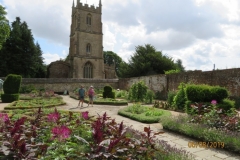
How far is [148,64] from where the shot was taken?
108 feet

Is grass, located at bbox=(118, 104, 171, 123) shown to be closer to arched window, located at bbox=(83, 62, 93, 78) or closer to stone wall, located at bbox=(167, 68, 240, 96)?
stone wall, located at bbox=(167, 68, 240, 96)

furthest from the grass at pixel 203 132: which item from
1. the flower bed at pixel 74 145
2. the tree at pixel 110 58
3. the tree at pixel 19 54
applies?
the tree at pixel 110 58

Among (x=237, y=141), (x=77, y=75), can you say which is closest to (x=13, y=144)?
(x=237, y=141)

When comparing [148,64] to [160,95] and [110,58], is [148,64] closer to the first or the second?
[160,95]

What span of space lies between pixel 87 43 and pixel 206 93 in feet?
106

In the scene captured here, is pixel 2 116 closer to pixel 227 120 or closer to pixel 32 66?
pixel 227 120

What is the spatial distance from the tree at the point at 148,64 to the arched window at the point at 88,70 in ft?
23.2

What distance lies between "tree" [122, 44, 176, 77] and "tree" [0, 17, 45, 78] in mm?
15664

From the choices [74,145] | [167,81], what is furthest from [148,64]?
[74,145]

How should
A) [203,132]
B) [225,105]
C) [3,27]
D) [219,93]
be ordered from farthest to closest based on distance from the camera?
1. [3,27]
2. [219,93]
3. [225,105]
4. [203,132]

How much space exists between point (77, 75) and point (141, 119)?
29690 millimetres

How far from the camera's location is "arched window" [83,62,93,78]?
38.2m

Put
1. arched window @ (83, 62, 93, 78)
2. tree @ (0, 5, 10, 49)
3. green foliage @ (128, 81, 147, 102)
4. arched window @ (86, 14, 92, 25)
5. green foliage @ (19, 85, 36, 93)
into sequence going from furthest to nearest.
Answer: arched window @ (86, 14, 92, 25) → arched window @ (83, 62, 93, 78) → green foliage @ (19, 85, 36, 93) → tree @ (0, 5, 10, 49) → green foliage @ (128, 81, 147, 102)

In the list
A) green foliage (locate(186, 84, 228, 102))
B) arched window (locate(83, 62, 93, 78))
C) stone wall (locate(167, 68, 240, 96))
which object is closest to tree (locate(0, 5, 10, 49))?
arched window (locate(83, 62, 93, 78))
